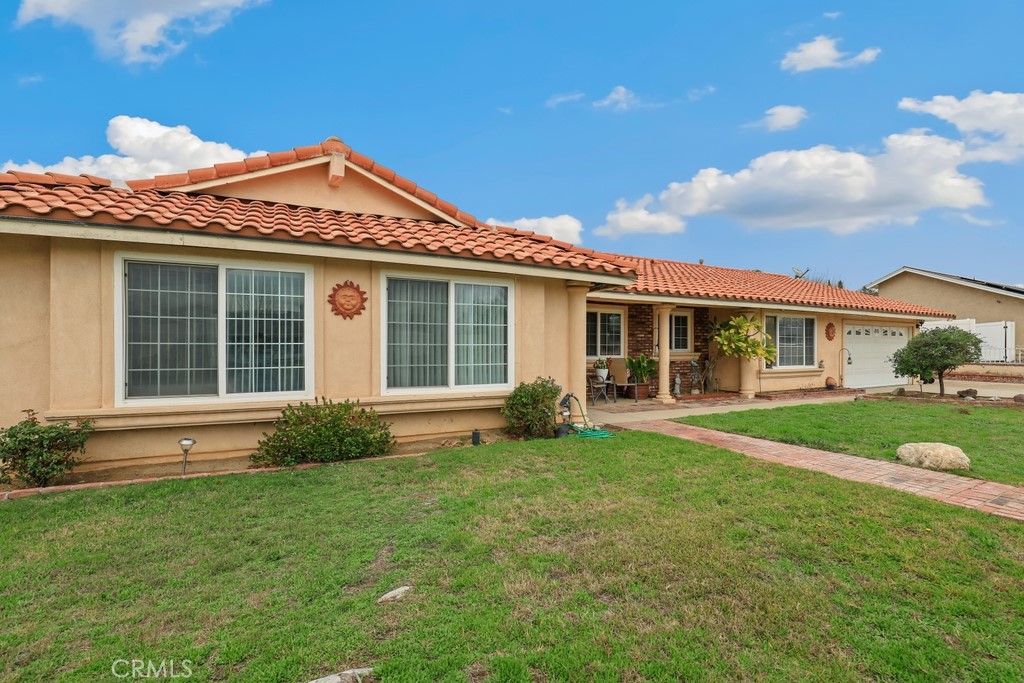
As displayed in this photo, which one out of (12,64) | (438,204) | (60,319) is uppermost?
(12,64)

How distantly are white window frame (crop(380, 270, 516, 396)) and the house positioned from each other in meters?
0.02

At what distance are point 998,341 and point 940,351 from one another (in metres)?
13.6

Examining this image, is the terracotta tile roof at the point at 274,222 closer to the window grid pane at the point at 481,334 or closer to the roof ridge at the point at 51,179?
the roof ridge at the point at 51,179

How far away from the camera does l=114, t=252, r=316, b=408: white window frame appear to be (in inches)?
236

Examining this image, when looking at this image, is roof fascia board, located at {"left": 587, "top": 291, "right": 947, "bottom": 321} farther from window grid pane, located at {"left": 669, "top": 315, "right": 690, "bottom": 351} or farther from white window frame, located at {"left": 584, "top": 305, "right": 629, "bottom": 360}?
window grid pane, located at {"left": 669, "top": 315, "right": 690, "bottom": 351}

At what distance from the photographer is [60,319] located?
227 inches

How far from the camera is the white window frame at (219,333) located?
600cm

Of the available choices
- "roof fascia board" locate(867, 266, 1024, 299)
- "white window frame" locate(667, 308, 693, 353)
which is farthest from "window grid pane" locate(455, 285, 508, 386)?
"roof fascia board" locate(867, 266, 1024, 299)

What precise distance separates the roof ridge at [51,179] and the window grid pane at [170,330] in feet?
7.52

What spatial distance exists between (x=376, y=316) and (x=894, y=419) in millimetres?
10669

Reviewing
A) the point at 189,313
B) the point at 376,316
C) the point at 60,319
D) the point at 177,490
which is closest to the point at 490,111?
the point at 376,316

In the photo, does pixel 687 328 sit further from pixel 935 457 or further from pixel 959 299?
pixel 959 299

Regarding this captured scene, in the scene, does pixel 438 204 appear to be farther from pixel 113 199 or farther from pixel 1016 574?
pixel 1016 574

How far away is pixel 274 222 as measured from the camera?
662cm
